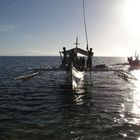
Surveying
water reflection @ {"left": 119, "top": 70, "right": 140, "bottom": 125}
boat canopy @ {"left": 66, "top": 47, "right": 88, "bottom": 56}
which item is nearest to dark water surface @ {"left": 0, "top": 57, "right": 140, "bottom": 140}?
water reflection @ {"left": 119, "top": 70, "right": 140, "bottom": 125}

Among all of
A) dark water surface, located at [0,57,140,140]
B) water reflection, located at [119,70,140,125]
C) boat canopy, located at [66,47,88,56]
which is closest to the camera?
dark water surface, located at [0,57,140,140]

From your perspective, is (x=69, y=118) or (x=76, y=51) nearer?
(x=69, y=118)

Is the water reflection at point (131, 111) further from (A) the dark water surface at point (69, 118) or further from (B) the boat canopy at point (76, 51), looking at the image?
(B) the boat canopy at point (76, 51)

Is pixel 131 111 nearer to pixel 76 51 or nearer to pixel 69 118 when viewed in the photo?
pixel 69 118

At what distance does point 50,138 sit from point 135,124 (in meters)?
6.03

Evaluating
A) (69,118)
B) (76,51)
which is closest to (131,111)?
(69,118)

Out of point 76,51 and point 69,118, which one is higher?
point 76,51

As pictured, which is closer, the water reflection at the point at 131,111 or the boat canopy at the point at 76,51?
the water reflection at the point at 131,111

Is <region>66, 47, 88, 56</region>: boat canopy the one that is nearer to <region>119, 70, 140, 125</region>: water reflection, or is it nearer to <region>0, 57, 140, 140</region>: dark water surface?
<region>0, 57, 140, 140</region>: dark water surface

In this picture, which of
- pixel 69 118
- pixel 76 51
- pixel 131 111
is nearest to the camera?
pixel 69 118

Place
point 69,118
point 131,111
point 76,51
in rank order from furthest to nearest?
1. point 76,51
2. point 131,111
3. point 69,118

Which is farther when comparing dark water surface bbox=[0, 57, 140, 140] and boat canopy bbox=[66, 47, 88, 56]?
boat canopy bbox=[66, 47, 88, 56]

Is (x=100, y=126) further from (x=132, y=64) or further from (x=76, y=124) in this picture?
(x=132, y=64)

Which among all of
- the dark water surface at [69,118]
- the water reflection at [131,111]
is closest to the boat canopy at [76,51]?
the dark water surface at [69,118]
